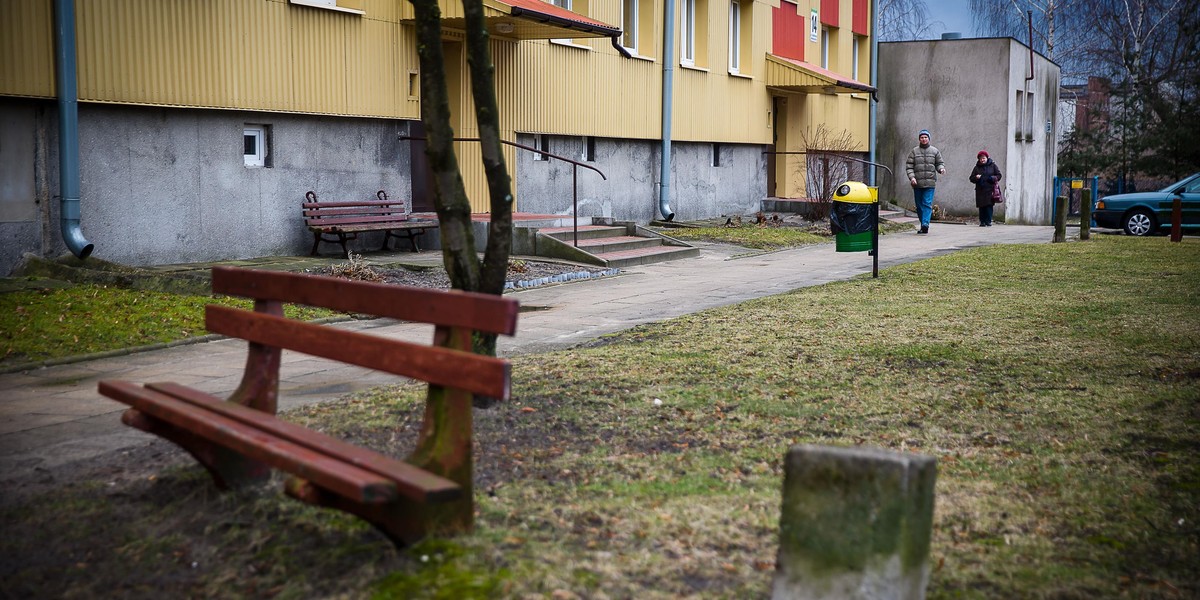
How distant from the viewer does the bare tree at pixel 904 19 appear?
197 feet

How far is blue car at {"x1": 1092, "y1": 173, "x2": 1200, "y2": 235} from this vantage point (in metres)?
25.0

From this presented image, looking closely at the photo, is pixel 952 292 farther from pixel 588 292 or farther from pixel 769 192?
pixel 769 192

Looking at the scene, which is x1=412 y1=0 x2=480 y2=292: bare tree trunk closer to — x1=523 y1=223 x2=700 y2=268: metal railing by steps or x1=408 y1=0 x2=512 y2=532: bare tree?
x1=408 y1=0 x2=512 y2=532: bare tree

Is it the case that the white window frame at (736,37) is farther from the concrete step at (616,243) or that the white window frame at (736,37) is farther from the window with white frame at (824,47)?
the concrete step at (616,243)

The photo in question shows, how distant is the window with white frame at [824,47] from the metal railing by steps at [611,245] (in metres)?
15.0

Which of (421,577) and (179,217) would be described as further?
(179,217)

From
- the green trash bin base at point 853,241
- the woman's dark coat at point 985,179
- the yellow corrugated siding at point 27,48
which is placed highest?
the yellow corrugated siding at point 27,48

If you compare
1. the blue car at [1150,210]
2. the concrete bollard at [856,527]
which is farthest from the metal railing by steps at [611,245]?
the blue car at [1150,210]

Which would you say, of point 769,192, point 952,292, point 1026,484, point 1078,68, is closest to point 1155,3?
point 1078,68

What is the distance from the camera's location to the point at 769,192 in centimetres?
3014

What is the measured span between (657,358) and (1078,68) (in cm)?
5293

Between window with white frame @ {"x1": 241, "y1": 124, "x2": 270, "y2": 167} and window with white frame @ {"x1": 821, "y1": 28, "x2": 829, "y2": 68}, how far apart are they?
20396 millimetres

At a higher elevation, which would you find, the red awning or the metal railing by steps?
the red awning

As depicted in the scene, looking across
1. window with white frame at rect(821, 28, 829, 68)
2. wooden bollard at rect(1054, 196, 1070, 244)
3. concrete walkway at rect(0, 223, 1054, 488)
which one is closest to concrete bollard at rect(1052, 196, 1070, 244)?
wooden bollard at rect(1054, 196, 1070, 244)
